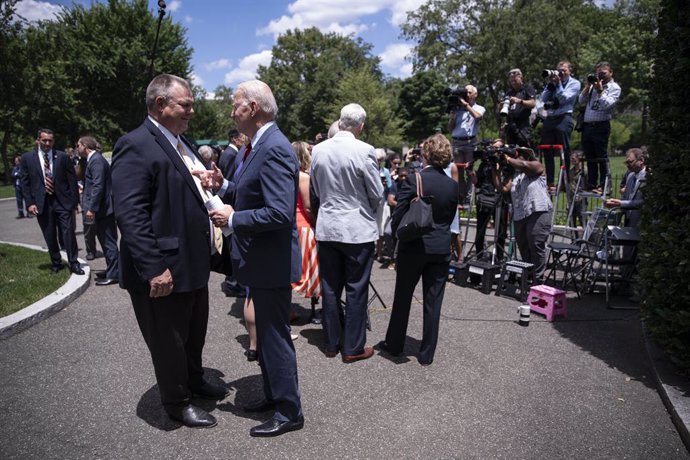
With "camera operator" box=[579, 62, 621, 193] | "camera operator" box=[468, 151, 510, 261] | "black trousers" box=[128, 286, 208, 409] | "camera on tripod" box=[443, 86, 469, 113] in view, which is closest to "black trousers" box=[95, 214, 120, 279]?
"black trousers" box=[128, 286, 208, 409]

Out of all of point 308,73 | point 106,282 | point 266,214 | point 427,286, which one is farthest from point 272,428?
point 308,73

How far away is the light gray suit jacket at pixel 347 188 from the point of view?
163 inches

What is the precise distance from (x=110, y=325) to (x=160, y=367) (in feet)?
8.21

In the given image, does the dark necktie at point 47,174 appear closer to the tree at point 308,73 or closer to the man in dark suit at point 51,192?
the man in dark suit at point 51,192

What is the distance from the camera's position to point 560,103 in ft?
26.1

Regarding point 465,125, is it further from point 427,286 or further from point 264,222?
point 264,222

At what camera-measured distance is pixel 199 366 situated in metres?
3.56

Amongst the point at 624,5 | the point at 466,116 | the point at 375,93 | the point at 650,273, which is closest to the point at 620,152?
the point at 624,5

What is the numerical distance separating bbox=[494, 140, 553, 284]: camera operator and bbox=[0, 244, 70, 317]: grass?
6.09 meters

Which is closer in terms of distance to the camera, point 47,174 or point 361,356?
point 361,356

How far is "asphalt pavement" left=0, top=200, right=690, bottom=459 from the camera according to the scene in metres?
3.00

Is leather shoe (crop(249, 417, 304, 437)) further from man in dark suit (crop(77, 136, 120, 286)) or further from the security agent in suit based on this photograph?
man in dark suit (crop(77, 136, 120, 286))

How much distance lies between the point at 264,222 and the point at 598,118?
684 cm

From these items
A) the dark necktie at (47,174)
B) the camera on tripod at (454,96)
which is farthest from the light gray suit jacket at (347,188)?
the dark necktie at (47,174)
